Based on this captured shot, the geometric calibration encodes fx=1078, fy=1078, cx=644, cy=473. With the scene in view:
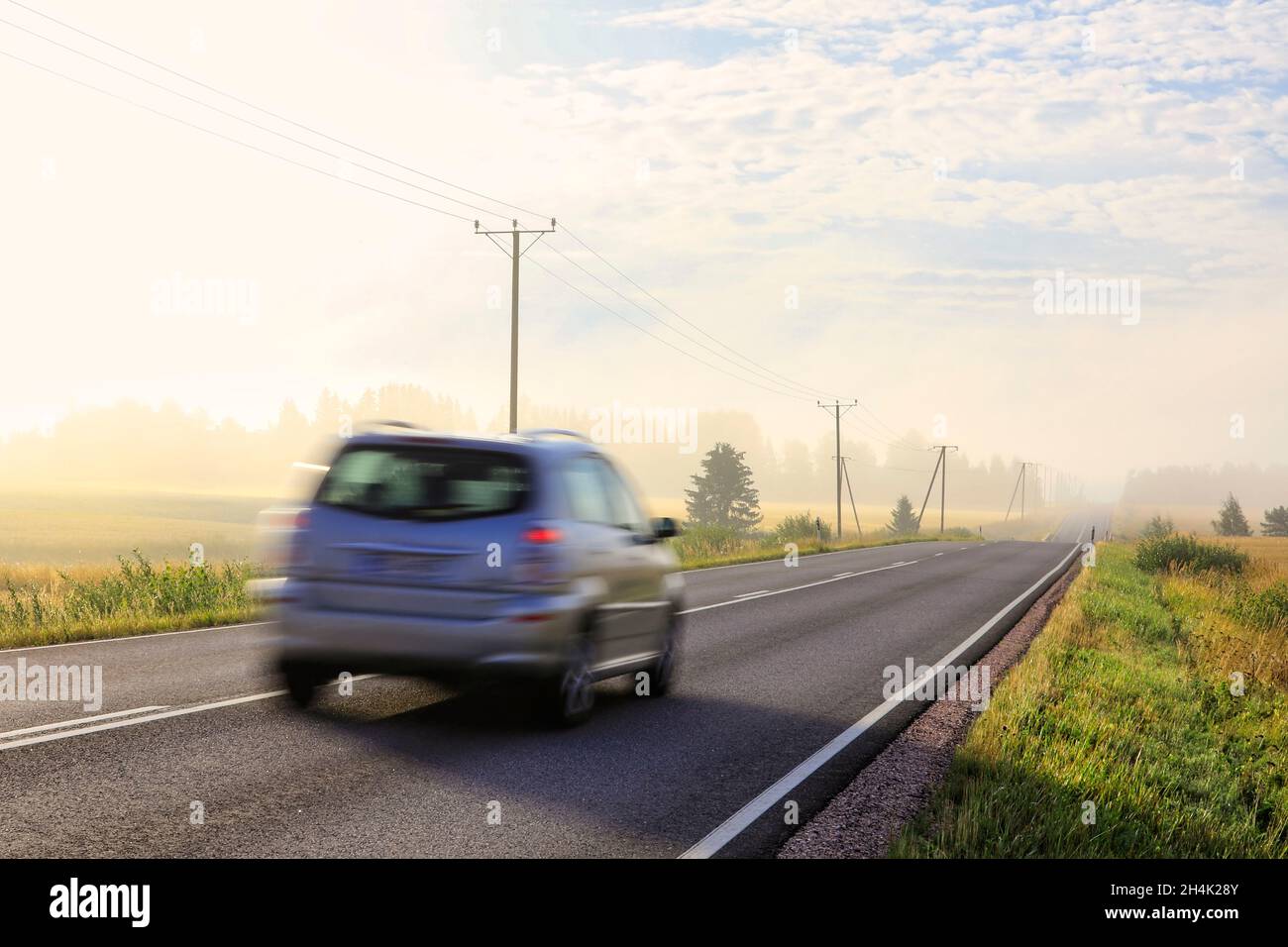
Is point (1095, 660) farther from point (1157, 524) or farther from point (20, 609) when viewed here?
point (1157, 524)

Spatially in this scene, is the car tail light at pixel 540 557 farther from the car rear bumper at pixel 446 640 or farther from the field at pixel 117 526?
the field at pixel 117 526

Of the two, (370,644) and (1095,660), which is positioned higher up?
(370,644)

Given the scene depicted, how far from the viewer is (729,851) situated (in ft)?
15.4

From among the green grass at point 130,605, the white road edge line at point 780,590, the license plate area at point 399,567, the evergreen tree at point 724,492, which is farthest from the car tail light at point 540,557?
the evergreen tree at point 724,492

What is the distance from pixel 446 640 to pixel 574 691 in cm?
101

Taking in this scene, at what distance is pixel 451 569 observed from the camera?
6633 millimetres

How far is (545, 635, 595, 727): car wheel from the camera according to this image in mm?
6934

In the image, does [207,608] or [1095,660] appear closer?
[1095,660]

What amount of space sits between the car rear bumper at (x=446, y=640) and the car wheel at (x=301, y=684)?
58 cm

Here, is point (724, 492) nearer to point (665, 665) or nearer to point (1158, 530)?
point (1158, 530)

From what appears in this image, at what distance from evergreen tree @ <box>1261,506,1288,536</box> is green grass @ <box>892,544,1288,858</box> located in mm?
110933

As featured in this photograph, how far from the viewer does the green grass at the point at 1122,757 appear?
5082 mm
